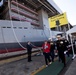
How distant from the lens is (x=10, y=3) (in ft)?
41.1

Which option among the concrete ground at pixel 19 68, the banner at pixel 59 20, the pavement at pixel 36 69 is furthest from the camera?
the banner at pixel 59 20

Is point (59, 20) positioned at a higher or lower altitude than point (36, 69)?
higher

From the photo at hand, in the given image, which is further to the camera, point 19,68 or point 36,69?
point 19,68

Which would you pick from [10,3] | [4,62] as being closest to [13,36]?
[4,62]

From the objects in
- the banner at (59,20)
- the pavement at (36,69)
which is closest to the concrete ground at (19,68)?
the pavement at (36,69)

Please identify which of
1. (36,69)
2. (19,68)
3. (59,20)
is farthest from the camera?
(59,20)

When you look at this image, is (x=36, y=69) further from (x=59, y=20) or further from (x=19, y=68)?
(x=59, y=20)

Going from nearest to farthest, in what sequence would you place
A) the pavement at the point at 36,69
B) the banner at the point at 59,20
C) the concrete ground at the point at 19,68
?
the pavement at the point at 36,69
the concrete ground at the point at 19,68
the banner at the point at 59,20

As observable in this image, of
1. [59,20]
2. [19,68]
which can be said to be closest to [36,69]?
[19,68]

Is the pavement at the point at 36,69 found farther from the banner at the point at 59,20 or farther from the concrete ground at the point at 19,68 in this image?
the banner at the point at 59,20

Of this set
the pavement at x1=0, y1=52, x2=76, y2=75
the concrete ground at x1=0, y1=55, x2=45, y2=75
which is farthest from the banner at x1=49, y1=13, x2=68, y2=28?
the concrete ground at x1=0, y1=55, x2=45, y2=75

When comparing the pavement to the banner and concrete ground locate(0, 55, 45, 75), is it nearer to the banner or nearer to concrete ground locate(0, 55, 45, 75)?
concrete ground locate(0, 55, 45, 75)

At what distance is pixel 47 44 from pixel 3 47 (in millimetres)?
3966

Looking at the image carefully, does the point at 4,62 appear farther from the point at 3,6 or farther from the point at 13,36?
the point at 3,6
